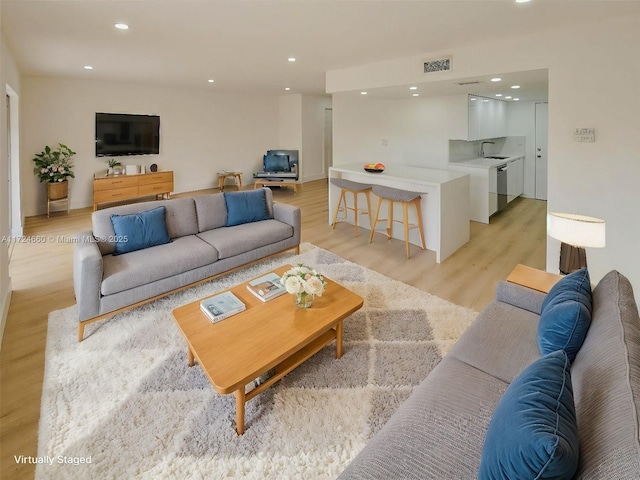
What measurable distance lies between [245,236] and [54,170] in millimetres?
4534

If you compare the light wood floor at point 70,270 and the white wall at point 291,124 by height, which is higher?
the white wall at point 291,124

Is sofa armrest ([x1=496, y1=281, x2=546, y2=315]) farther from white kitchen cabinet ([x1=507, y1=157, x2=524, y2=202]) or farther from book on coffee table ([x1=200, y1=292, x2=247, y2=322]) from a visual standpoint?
white kitchen cabinet ([x1=507, y1=157, x2=524, y2=202])

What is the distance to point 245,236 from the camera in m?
3.71

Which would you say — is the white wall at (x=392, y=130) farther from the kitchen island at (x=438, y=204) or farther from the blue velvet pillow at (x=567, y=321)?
the blue velvet pillow at (x=567, y=321)

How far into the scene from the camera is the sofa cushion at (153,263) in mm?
2771

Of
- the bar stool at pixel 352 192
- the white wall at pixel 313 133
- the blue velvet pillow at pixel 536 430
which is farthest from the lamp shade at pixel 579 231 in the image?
the white wall at pixel 313 133

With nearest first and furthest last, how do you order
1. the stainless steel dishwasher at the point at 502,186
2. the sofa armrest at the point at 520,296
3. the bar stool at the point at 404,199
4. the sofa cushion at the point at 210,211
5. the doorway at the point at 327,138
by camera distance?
1. the sofa armrest at the point at 520,296
2. the sofa cushion at the point at 210,211
3. the bar stool at the point at 404,199
4. the stainless steel dishwasher at the point at 502,186
5. the doorway at the point at 327,138

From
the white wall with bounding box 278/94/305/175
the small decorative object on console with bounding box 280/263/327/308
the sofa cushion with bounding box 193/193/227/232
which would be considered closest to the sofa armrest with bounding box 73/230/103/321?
the sofa cushion with bounding box 193/193/227/232

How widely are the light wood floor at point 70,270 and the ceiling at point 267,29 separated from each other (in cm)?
204

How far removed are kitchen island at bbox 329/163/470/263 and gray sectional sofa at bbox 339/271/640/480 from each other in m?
2.42

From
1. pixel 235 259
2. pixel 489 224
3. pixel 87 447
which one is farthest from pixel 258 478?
pixel 489 224

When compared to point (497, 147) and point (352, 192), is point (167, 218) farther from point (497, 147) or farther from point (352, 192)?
point (497, 147)

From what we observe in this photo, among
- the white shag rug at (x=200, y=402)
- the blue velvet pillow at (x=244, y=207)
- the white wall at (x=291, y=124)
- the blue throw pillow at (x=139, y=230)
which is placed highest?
the white wall at (x=291, y=124)

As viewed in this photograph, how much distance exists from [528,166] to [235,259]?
267 inches
